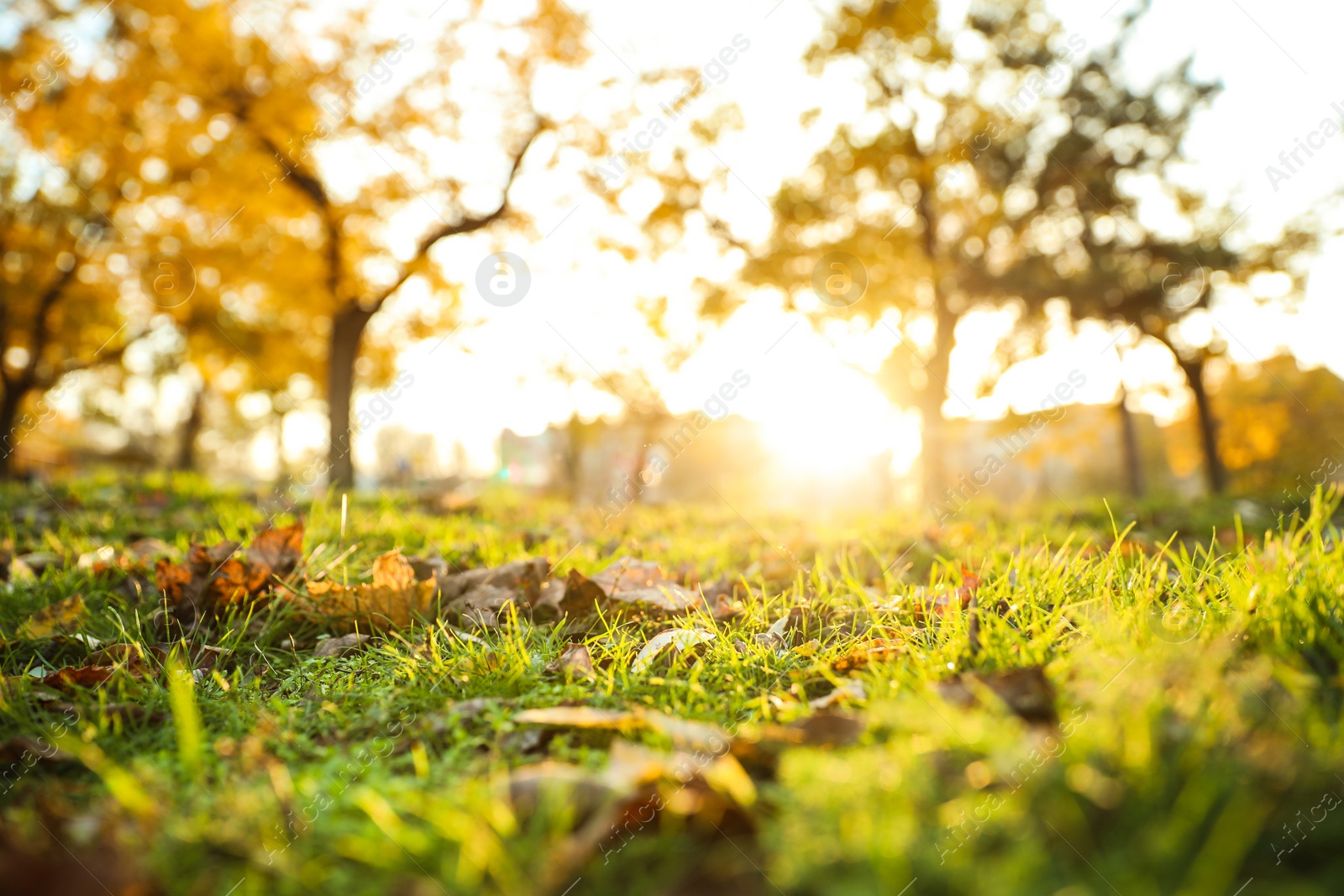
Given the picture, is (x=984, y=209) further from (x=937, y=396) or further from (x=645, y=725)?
(x=645, y=725)

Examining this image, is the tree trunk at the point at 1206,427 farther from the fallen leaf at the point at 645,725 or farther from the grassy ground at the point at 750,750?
the fallen leaf at the point at 645,725

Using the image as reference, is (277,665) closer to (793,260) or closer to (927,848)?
(927,848)

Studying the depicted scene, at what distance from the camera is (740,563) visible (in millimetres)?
3152

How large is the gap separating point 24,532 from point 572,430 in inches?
1211

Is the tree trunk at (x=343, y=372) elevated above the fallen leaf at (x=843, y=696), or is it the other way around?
the tree trunk at (x=343, y=372)

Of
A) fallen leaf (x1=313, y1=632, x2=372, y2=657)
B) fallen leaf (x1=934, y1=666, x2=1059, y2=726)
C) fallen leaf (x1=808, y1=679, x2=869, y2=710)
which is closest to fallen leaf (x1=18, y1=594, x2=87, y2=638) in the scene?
fallen leaf (x1=313, y1=632, x2=372, y2=657)

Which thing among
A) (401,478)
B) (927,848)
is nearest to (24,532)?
(927,848)

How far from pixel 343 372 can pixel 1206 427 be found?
16079 millimetres

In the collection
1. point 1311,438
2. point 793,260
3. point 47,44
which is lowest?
point 1311,438

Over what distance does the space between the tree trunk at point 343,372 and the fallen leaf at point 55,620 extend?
7512 mm

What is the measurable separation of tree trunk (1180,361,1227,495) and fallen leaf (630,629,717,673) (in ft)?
Result: 51.6

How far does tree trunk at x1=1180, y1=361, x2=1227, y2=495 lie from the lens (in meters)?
13.8

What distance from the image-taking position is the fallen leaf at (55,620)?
6.59ft
